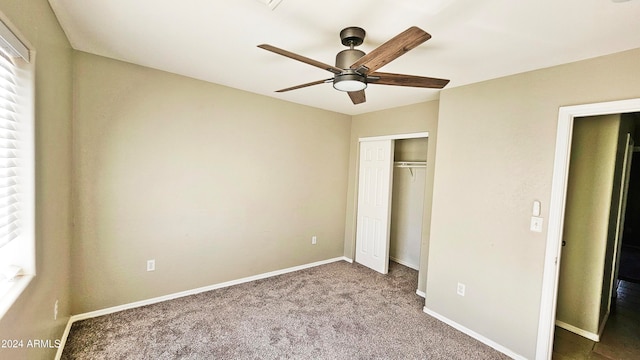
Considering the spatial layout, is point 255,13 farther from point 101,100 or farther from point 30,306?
point 30,306

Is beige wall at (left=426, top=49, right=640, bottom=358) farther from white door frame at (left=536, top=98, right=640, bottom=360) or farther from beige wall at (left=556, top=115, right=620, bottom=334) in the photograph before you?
beige wall at (left=556, top=115, right=620, bottom=334)

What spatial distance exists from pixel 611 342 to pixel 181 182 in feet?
14.6

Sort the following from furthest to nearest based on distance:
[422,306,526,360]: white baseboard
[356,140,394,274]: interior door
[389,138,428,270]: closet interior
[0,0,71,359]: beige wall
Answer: [389,138,428,270]: closet interior < [356,140,394,274]: interior door < [422,306,526,360]: white baseboard < [0,0,71,359]: beige wall

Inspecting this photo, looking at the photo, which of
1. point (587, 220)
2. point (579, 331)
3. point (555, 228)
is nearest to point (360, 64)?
point (555, 228)

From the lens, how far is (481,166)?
2.51m

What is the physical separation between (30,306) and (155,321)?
1.23m

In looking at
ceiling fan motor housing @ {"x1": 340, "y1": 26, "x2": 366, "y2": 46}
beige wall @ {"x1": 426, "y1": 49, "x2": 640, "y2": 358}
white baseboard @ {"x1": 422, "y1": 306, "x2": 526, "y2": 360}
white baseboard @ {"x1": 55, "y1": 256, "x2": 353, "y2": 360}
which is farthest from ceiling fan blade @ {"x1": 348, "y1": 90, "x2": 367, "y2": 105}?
white baseboard @ {"x1": 55, "y1": 256, "x2": 353, "y2": 360}

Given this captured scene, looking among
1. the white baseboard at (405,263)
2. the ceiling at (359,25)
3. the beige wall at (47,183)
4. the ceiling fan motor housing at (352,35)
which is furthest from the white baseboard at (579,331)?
the beige wall at (47,183)

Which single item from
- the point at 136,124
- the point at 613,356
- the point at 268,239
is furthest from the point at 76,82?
the point at 613,356

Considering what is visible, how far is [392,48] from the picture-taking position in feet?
4.36

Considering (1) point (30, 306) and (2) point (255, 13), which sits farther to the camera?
(2) point (255, 13)

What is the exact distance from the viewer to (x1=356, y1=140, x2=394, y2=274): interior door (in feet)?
12.9

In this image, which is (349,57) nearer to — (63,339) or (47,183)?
(47,183)

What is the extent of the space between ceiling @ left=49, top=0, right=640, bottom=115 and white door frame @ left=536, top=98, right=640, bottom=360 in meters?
0.48
